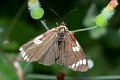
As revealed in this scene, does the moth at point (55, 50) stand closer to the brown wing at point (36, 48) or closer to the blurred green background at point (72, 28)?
the brown wing at point (36, 48)

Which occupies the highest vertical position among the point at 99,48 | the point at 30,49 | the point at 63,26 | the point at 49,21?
the point at 49,21

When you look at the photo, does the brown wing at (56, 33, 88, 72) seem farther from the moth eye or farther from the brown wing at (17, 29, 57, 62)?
the moth eye

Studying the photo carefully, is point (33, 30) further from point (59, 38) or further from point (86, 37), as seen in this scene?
point (59, 38)

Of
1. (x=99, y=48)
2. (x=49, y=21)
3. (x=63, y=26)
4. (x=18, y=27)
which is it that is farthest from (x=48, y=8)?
(x=63, y=26)

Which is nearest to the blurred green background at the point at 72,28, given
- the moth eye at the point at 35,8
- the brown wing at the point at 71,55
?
the moth eye at the point at 35,8

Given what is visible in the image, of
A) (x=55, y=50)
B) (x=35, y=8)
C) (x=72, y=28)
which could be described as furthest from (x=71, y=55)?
(x=72, y=28)

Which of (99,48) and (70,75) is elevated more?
(99,48)

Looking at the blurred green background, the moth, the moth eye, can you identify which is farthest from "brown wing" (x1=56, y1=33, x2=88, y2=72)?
the blurred green background
